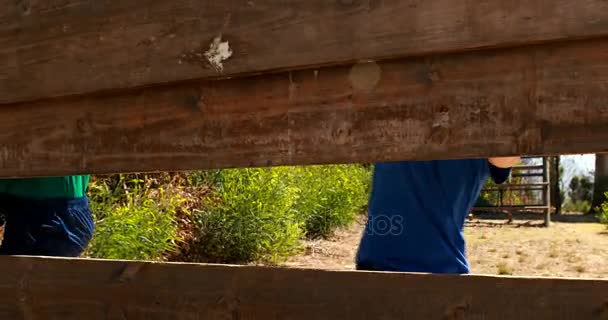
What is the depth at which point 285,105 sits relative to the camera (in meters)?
1.39

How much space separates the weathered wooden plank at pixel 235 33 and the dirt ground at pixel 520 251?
3554mm

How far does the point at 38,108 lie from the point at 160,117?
389mm

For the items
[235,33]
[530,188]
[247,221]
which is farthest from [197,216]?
[530,188]

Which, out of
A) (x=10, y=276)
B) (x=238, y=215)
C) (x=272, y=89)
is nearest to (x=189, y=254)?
(x=238, y=215)

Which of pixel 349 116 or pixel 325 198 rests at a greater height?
pixel 349 116

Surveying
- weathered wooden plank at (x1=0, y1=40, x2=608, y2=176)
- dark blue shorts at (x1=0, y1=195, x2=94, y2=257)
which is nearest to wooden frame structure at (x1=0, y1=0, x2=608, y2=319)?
weathered wooden plank at (x1=0, y1=40, x2=608, y2=176)

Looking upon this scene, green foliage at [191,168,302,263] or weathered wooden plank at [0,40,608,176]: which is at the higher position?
weathered wooden plank at [0,40,608,176]

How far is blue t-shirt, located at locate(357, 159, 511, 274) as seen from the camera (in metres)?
1.80

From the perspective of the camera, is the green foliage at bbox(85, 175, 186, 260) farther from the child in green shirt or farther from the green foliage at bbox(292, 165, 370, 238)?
the child in green shirt

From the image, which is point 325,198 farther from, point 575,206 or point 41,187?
point 575,206

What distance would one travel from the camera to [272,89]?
140 cm

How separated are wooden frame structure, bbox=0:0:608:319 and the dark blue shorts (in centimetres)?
35

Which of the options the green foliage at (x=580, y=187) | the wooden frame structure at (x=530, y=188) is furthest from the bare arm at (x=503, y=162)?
the green foliage at (x=580, y=187)

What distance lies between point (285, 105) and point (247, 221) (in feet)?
16.2
